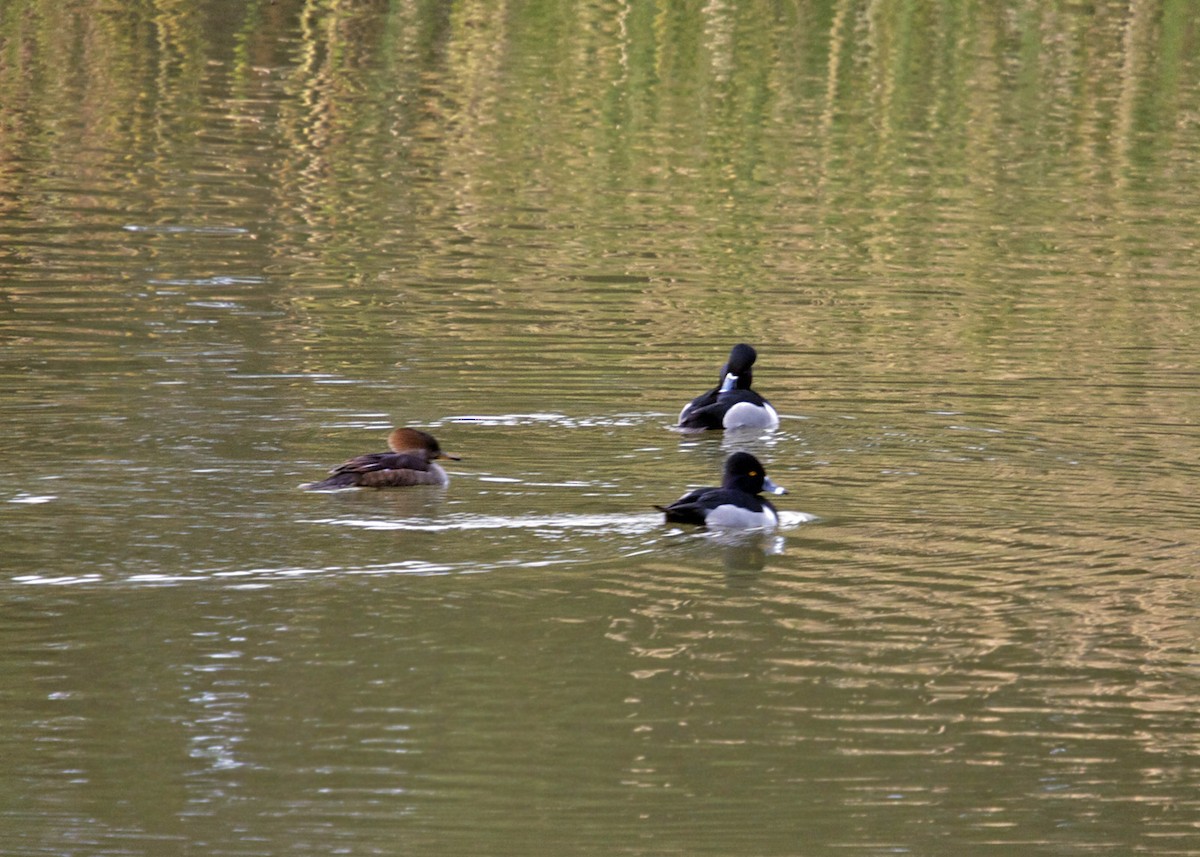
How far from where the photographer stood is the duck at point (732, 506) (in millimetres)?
12578

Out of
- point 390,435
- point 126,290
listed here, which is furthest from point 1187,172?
point 390,435

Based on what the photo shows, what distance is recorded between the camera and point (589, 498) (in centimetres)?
1319

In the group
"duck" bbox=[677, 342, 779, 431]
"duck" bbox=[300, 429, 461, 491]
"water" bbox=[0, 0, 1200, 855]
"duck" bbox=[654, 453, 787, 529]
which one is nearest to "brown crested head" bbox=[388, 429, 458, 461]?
"duck" bbox=[300, 429, 461, 491]

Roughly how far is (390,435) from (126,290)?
7528mm

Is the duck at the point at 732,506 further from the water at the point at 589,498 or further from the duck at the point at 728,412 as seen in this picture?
the duck at the point at 728,412

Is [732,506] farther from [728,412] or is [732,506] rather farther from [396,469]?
[728,412]

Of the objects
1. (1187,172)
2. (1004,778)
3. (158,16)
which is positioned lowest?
(1004,778)

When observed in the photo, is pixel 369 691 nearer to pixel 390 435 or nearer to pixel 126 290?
pixel 390 435

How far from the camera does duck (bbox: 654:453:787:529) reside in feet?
41.3

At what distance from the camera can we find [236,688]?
382 inches

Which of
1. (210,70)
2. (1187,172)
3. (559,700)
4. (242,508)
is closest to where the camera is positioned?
(559,700)

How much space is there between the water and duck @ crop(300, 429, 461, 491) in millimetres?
131

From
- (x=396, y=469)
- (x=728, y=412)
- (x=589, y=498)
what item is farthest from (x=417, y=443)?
(x=728, y=412)

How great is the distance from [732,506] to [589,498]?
104cm
